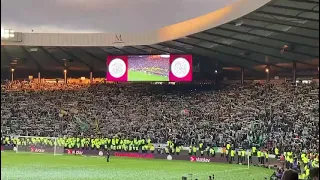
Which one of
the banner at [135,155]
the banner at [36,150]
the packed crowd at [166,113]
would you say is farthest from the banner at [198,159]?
the banner at [36,150]

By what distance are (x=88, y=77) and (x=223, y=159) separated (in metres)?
24.9

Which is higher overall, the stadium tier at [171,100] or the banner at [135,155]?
the stadium tier at [171,100]

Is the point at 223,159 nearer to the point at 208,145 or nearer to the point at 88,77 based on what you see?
the point at 208,145

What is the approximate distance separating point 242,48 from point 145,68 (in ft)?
32.8

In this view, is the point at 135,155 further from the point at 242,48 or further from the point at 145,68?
the point at 242,48

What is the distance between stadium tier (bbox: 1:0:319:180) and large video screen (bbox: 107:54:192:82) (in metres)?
0.10

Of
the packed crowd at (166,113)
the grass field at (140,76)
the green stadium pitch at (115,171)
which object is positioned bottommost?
the green stadium pitch at (115,171)

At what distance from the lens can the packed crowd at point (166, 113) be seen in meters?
35.0

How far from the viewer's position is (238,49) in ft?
127

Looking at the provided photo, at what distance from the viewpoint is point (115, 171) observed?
27.6m

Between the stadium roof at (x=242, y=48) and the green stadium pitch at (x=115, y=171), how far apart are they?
6.16m

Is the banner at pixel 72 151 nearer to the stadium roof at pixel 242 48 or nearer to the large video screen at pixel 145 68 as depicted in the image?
the large video screen at pixel 145 68

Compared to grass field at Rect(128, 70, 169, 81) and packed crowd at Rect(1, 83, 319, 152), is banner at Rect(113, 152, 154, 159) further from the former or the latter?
grass field at Rect(128, 70, 169, 81)

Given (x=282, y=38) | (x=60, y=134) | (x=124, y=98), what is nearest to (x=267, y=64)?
(x=282, y=38)
